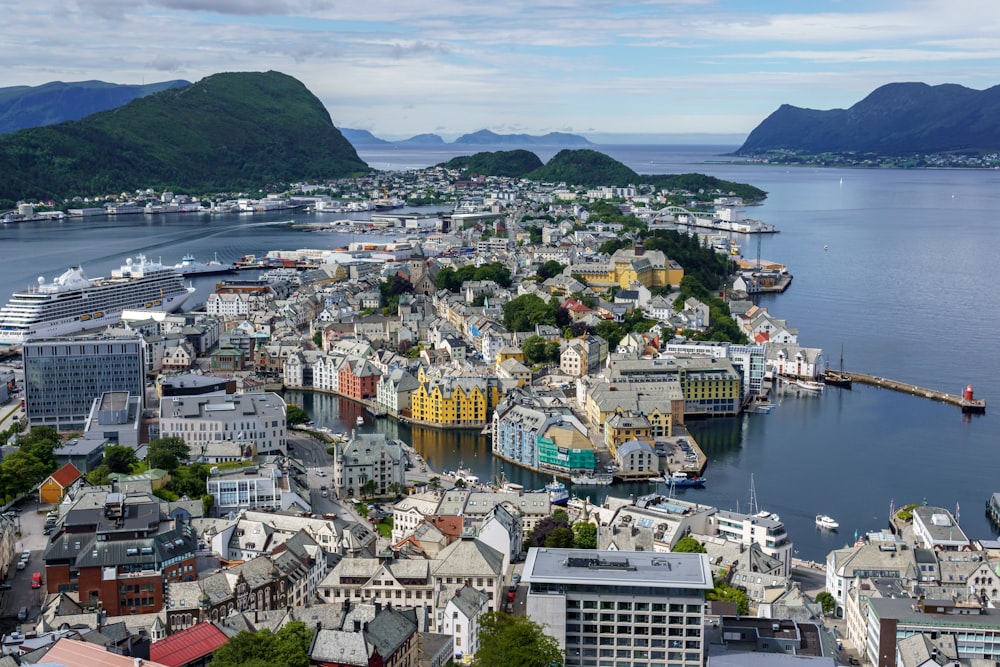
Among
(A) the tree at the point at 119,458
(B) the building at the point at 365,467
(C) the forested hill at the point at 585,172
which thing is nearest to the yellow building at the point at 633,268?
(B) the building at the point at 365,467

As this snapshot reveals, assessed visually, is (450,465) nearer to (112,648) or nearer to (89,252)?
(112,648)

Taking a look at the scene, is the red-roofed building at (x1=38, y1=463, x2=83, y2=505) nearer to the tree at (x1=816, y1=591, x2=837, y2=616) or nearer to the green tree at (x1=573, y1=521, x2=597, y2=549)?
the green tree at (x1=573, y1=521, x2=597, y2=549)

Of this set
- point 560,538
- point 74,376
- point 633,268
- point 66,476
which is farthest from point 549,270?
point 560,538

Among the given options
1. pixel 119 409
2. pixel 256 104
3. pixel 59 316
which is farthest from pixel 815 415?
pixel 256 104

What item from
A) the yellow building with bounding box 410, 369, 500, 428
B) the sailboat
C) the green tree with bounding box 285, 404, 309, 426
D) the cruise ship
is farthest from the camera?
the cruise ship

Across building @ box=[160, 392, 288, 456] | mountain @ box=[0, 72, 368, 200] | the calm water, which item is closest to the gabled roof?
building @ box=[160, 392, 288, 456]

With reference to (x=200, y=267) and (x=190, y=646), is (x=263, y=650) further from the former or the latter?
(x=200, y=267)

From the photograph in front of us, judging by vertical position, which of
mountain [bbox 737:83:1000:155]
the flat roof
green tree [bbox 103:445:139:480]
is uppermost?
mountain [bbox 737:83:1000:155]

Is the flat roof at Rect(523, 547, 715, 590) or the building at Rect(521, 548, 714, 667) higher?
the flat roof at Rect(523, 547, 715, 590)
